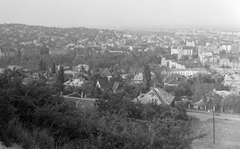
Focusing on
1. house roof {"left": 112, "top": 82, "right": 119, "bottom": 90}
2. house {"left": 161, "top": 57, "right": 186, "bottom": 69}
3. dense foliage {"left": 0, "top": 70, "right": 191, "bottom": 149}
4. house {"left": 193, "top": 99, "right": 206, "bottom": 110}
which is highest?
dense foliage {"left": 0, "top": 70, "right": 191, "bottom": 149}

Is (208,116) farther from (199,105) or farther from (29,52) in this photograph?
(29,52)

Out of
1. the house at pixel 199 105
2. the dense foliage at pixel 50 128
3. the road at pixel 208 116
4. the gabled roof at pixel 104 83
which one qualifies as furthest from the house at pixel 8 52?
the dense foliage at pixel 50 128

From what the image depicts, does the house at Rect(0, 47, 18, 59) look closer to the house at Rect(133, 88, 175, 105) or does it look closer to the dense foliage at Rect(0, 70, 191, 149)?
the house at Rect(133, 88, 175, 105)

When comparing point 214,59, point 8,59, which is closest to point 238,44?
point 214,59

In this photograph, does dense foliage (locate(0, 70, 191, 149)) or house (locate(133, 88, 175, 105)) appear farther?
house (locate(133, 88, 175, 105))

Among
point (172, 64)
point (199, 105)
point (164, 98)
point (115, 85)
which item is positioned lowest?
point (172, 64)

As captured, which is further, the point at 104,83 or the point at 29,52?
the point at 29,52

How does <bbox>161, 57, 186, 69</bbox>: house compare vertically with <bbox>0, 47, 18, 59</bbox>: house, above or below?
below

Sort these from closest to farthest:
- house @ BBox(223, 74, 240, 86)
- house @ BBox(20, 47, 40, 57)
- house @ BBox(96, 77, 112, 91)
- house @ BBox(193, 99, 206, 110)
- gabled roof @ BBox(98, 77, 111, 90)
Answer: house @ BBox(193, 99, 206, 110), house @ BBox(96, 77, 112, 91), gabled roof @ BBox(98, 77, 111, 90), house @ BBox(223, 74, 240, 86), house @ BBox(20, 47, 40, 57)

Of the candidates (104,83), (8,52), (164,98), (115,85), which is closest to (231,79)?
(115,85)

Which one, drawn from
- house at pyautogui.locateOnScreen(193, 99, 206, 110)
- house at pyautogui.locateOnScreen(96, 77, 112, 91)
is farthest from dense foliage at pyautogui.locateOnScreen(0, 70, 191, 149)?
house at pyautogui.locateOnScreen(96, 77, 112, 91)
